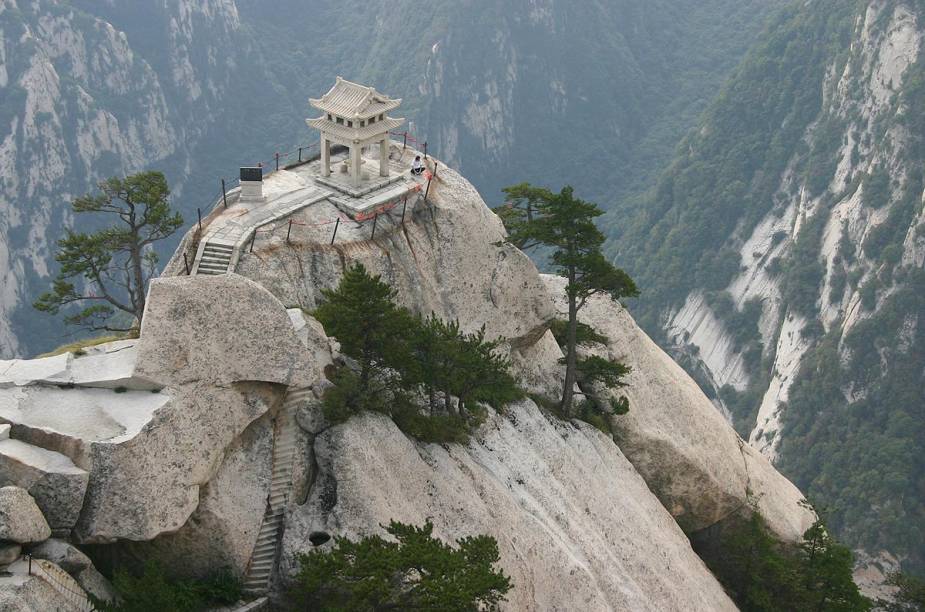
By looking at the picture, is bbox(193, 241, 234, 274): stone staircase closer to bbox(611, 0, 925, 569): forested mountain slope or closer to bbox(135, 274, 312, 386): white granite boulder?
bbox(135, 274, 312, 386): white granite boulder

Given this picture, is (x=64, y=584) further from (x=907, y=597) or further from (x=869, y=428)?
(x=869, y=428)

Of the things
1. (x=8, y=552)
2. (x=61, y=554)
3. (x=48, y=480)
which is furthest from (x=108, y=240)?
(x=8, y=552)

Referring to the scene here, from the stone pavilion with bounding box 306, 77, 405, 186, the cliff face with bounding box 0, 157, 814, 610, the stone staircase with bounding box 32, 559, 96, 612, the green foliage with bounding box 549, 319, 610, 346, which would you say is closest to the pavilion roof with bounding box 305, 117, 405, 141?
the stone pavilion with bounding box 306, 77, 405, 186

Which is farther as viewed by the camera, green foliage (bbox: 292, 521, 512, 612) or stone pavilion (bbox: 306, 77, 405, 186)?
stone pavilion (bbox: 306, 77, 405, 186)

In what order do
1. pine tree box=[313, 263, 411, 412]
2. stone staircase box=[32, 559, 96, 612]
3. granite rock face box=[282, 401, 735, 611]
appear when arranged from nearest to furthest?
stone staircase box=[32, 559, 96, 612] < granite rock face box=[282, 401, 735, 611] < pine tree box=[313, 263, 411, 412]

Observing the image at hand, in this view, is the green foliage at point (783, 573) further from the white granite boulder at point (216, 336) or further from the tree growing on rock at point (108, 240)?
the tree growing on rock at point (108, 240)

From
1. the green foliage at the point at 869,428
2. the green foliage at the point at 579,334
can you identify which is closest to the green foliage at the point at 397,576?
the green foliage at the point at 579,334
